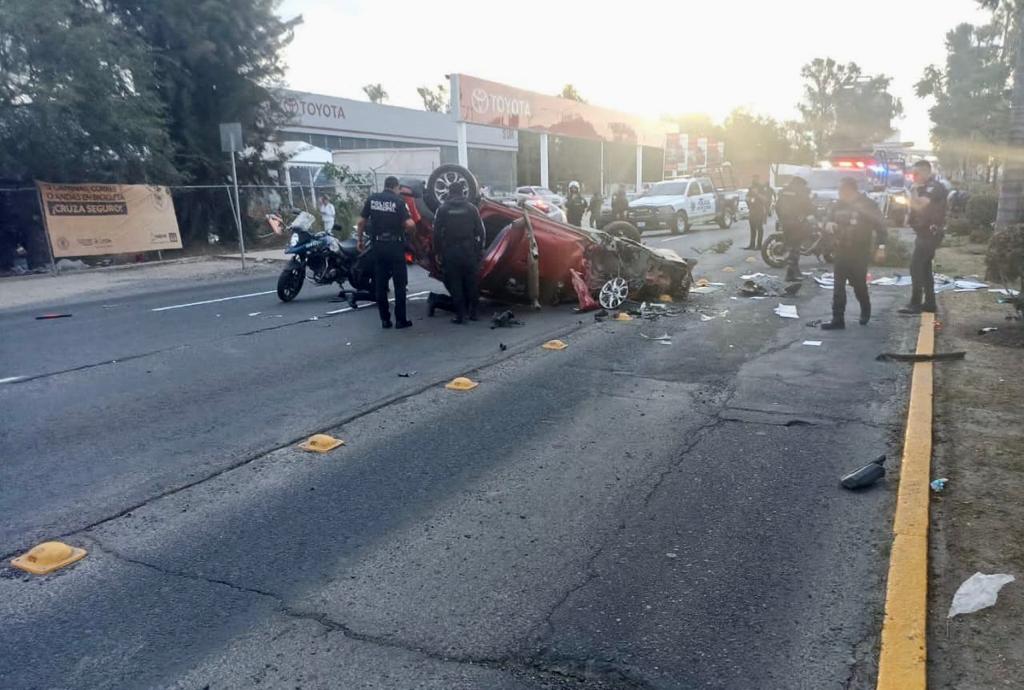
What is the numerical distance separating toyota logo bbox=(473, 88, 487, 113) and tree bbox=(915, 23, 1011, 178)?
31.5m

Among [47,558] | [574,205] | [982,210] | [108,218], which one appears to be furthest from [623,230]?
[108,218]

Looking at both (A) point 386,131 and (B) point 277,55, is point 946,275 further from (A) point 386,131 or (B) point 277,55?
(A) point 386,131

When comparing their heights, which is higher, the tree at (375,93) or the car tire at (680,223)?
the tree at (375,93)

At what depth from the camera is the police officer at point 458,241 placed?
32.9 ft

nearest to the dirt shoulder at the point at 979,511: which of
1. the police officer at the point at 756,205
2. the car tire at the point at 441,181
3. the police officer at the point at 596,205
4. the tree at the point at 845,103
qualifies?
the car tire at the point at 441,181

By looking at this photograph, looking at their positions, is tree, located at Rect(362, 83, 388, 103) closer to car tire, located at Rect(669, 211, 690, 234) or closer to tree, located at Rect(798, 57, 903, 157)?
tree, located at Rect(798, 57, 903, 157)

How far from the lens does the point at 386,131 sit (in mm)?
48156

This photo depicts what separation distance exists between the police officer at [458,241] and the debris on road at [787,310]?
4.24 m

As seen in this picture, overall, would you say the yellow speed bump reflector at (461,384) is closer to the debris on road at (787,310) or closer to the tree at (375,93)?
the debris on road at (787,310)

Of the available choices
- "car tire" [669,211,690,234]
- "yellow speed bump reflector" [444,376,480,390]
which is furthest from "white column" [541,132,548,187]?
"yellow speed bump reflector" [444,376,480,390]

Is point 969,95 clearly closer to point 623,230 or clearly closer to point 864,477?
point 623,230

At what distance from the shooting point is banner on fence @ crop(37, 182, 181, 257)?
61.1ft

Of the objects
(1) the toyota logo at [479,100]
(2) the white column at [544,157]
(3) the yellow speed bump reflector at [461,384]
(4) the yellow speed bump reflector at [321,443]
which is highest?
(1) the toyota logo at [479,100]

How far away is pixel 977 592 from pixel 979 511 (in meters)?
0.96
